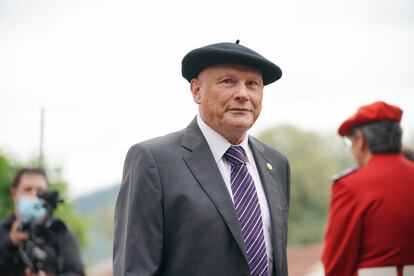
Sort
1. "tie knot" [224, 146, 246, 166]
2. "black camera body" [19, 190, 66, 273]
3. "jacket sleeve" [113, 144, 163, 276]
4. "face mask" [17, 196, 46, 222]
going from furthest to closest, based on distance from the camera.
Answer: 1. "face mask" [17, 196, 46, 222]
2. "black camera body" [19, 190, 66, 273]
3. "tie knot" [224, 146, 246, 166]
4. "jacket sleeve" [113, 144, 163, 276]

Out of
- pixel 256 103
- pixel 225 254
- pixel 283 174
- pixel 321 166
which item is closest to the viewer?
pixel 225 254

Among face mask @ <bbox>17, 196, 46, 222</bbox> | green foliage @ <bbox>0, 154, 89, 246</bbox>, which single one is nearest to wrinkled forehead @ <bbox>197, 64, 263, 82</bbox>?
face mask @ <bbox>17, 196, 46, 222</bbox>

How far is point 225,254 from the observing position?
3512mm

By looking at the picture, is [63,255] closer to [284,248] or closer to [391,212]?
[284,248]

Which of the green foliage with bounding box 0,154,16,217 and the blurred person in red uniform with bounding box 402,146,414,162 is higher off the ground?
the blurred person in red uniform with bounding box 402,146,414,162

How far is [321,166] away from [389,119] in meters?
41.9

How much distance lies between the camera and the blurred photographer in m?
5.52

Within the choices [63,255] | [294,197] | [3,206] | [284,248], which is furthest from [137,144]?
[294,197]

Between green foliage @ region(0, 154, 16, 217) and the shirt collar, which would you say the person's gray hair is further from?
green foliage @ region(0, 154, 16, 217)

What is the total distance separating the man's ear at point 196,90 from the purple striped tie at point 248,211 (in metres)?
0.32

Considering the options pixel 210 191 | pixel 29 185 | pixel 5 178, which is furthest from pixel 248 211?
pixel 5 178

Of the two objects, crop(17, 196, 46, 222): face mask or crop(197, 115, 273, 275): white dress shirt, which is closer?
crop(197, 115, 273, 275): white dress shirt

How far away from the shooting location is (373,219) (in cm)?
359

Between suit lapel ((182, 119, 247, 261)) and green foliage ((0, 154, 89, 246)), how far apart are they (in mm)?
8347
